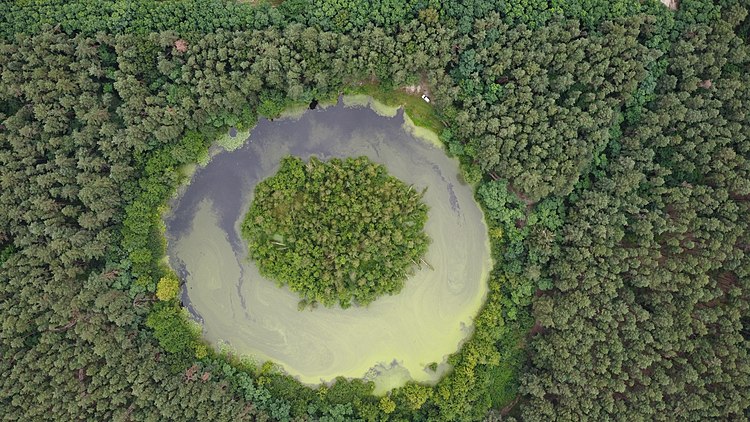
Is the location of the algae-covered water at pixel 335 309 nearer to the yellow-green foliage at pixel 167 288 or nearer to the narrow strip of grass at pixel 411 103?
the narrow strip of grass at pixel 411 103

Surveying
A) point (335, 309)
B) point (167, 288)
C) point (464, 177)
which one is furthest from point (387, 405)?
point (167, 288)

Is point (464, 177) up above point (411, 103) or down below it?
below

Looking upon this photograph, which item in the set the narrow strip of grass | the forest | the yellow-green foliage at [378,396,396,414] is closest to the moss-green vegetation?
the narrow strip of grass

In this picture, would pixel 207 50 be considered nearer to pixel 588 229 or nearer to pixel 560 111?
pixel 560 111

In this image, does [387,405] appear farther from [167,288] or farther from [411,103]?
[411,103]

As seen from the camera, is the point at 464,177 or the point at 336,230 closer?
the point at 336,230

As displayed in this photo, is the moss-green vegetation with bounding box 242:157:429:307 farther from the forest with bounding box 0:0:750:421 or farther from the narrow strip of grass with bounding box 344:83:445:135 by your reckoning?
the forest with bounding box 0:0:750:421
